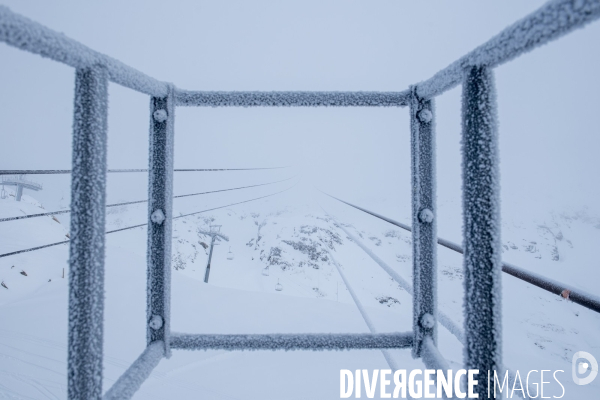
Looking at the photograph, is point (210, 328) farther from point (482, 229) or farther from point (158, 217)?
point (482, 229)

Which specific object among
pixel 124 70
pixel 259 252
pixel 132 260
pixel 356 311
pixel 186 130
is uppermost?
pixel 186 130

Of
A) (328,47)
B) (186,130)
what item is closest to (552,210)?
(186,130)

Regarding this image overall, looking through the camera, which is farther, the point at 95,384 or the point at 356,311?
the point at 356,311

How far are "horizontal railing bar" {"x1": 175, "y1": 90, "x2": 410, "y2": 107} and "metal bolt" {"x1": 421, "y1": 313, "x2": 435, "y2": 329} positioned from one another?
0.49 metres

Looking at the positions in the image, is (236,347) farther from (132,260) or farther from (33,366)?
(132,260)

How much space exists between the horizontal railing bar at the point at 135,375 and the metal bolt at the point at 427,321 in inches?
22.3

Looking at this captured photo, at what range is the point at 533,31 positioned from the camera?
0.28 m

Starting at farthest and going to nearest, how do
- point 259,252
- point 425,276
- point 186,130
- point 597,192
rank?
point 186,130
point 597,192
point 259,252
point 425,276

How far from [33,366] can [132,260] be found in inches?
39.1

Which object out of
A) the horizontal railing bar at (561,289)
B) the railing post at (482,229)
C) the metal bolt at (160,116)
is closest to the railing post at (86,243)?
the metal bolt at (160,116)

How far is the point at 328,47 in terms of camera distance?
190625mm

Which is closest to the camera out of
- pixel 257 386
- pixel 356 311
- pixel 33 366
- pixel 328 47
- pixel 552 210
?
pixel 257 386

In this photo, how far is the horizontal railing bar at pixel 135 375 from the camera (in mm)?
410

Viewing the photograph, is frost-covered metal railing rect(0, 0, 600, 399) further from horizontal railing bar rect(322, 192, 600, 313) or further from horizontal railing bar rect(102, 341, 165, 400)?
horizontal railing bar rect(322, 192, 600, 313)
